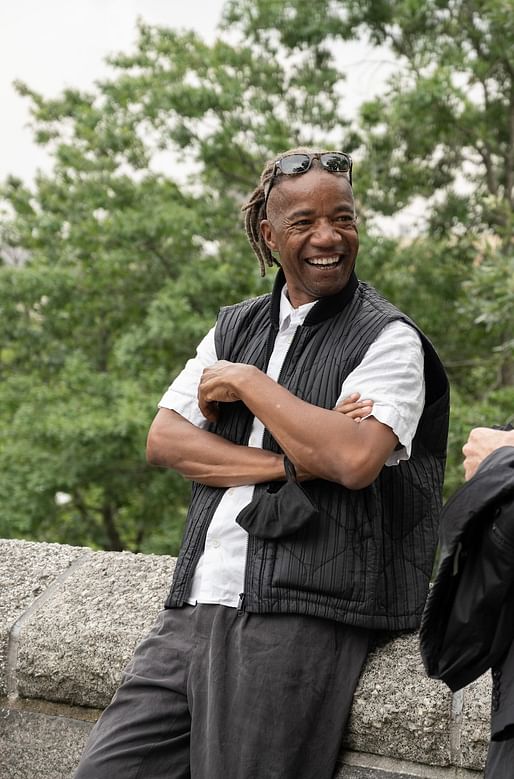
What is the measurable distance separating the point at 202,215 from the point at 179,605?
8.25 m

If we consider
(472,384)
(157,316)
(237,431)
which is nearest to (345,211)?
(237,431)

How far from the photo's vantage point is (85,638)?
96.6 inches

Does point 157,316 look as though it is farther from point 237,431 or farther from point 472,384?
point 237,431

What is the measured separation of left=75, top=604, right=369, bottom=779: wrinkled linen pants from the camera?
2.06 m

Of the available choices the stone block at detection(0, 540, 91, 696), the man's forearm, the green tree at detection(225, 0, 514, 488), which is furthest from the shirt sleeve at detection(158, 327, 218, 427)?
the green tree at detection(225, 0, 514, 488)

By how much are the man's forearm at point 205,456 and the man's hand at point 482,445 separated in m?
0.58

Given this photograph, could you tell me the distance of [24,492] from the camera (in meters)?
9.88

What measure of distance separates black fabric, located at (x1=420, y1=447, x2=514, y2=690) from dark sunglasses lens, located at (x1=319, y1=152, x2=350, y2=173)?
3.41ft

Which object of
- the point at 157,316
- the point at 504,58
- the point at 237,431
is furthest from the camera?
the point at 157,316

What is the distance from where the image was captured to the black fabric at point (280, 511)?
7.09ft

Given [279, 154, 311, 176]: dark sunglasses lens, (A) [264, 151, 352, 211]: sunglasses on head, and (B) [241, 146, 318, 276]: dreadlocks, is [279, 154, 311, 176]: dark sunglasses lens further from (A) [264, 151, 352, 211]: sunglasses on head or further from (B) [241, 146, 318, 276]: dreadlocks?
(B) [241, 146, 318, 276]: dreadlocks

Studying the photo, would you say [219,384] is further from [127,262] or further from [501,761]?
[127,262]

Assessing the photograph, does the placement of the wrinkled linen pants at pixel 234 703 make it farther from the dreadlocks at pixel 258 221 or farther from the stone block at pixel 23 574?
the dreadlocks at pixel 258 221

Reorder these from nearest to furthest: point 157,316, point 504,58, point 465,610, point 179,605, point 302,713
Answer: point 465,610 → point 302,713 → point 179,605 → point 504,58 → point 157,316
